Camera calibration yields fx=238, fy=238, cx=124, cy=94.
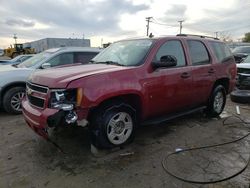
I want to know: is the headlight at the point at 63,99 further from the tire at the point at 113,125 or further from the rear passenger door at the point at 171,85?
the rear passenger door at the point at 171,85

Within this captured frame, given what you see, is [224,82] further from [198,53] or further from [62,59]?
[62,59]

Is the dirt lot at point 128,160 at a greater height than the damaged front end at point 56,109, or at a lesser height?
lesser

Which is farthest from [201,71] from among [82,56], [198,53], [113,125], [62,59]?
[62,59]

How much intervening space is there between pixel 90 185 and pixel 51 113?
3.50 feet

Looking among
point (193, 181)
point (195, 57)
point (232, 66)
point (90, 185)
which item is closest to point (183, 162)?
point (193, 181)

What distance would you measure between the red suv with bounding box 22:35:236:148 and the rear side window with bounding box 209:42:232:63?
0.43 ft

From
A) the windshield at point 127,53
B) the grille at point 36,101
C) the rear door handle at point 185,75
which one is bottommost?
the grille at point 36,101

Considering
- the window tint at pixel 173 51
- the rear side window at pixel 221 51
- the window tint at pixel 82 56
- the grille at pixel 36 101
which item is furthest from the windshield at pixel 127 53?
the window tint at pixel 82 56

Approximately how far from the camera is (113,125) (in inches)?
147

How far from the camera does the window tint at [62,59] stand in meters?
6.63

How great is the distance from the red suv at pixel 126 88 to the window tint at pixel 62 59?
7.22 ft

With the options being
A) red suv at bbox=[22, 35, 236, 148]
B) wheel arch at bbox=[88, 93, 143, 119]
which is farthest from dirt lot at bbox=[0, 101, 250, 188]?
wheel arch at bbox=[88, 93, 143, 119]

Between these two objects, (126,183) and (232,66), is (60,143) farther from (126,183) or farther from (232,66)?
(232,66)

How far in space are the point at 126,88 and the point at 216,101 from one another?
302 cm
